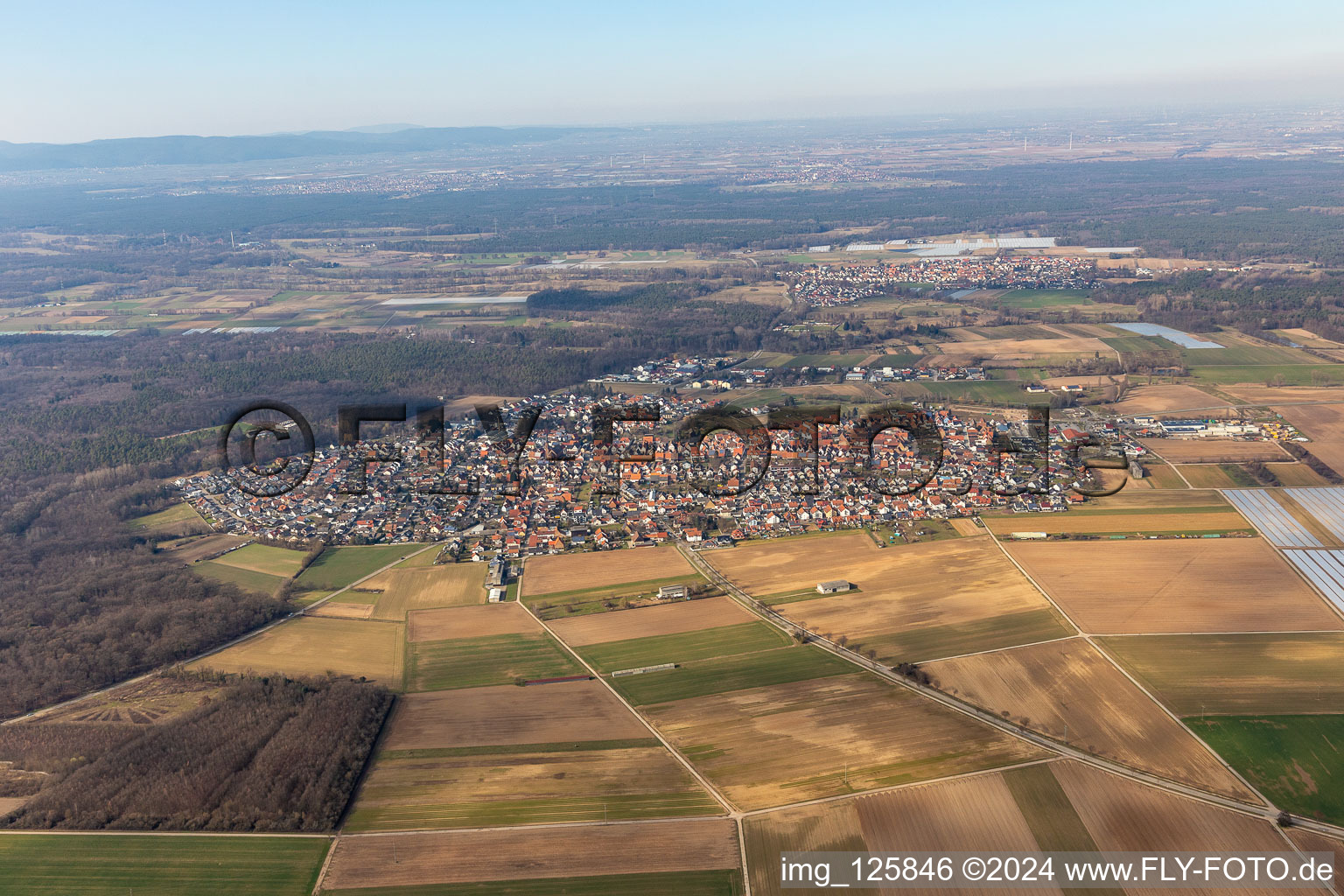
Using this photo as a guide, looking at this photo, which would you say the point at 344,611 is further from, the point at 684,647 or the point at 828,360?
the point at 828,360

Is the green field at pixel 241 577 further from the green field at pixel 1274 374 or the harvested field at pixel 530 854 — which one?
the green field at pixel 1274 374

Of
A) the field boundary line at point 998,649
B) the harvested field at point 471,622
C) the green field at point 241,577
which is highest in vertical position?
the green field at point 241,577

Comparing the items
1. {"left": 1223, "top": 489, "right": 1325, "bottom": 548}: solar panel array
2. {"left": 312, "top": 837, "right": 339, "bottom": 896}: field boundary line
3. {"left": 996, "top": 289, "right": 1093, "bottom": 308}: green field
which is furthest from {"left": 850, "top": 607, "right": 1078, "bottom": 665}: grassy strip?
{"left": 996, "top": 289, "right": 1093, "bottom": 308}: green field

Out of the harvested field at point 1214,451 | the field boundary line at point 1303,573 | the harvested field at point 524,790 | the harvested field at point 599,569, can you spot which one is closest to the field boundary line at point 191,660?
the harvested field at point 599,569

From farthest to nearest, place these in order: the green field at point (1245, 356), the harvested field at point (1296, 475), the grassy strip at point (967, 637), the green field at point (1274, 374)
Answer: the green field at point (1245, 356) < the green field at point (1274, 374) < the harvested field at point (1296, 475) < the grassy strip at point (967, 637)

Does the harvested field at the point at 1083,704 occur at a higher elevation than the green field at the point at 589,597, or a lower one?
lower

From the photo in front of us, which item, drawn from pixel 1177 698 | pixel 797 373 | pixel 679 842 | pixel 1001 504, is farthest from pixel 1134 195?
pixel 679 842

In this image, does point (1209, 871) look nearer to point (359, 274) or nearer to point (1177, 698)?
point (1177, 698)
